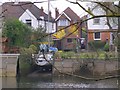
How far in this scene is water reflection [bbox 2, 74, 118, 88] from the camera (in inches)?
328

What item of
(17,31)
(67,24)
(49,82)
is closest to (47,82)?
(49,82)

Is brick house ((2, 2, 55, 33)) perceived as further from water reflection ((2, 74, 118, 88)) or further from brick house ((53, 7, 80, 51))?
water reflection ((2, 74, 118, 88))

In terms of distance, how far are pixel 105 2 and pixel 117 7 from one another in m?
0.03

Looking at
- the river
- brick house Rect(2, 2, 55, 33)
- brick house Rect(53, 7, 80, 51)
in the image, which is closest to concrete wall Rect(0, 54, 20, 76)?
the river

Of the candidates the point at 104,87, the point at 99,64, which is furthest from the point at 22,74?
the point at 104,87

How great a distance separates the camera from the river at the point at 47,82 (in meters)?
8.34

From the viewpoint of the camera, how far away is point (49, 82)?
927 centimetres

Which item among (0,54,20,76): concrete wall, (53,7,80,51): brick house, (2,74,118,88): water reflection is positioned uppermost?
(53,7,80,51): brick house

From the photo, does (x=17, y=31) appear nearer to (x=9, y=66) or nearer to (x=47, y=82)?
(x=47, y=82)

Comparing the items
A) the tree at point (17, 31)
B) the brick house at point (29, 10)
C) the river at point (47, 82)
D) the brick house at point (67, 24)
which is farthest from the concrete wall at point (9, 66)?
the brick house at point (29, 10)

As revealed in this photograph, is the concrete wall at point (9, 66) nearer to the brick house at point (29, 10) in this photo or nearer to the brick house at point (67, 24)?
the brick house at point (67, 24)

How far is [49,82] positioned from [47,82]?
0.06 metres

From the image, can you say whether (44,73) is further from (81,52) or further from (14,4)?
(14,4)

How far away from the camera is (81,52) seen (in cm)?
1013
